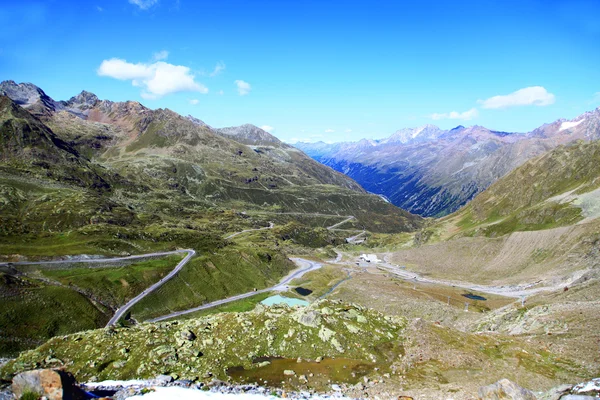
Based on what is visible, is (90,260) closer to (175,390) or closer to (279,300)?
(279,300)

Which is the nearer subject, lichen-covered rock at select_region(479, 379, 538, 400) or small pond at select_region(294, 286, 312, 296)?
lichen-covered rock at select_region(479, 379, 538, 400)

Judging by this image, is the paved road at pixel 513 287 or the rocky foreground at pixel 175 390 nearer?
the rocky foreground at pixel 175 390

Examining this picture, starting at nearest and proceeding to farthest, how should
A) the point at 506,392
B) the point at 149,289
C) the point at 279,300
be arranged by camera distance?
1. the point at 506,392
2. the point at 149,289
3. the point at 279,300

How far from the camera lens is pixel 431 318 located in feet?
289

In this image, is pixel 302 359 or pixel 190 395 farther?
pixel 302 359

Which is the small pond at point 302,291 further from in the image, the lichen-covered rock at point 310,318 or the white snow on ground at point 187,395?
the white snow on ground at point 187,395

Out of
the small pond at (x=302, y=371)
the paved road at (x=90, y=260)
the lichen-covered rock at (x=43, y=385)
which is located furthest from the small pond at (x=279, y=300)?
the lichen-covered rock at (x=43, y=385)

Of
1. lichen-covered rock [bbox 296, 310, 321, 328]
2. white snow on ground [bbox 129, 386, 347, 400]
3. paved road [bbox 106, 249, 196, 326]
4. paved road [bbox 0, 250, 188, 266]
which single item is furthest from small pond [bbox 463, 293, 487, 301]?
white snow on ground [bbox 129, 386, 347, 400]

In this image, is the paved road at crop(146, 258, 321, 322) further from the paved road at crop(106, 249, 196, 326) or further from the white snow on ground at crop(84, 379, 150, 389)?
the white snow on ground at crop(84, 379, 150, 389)

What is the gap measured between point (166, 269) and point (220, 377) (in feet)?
358

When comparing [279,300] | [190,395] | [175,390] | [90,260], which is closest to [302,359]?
[190,395]

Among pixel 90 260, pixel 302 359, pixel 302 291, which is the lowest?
pixel 302 291

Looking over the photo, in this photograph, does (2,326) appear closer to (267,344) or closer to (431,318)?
(267,344)

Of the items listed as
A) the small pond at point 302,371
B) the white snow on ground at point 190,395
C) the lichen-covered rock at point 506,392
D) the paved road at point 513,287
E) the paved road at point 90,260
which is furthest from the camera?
the paved road at point 513,287
